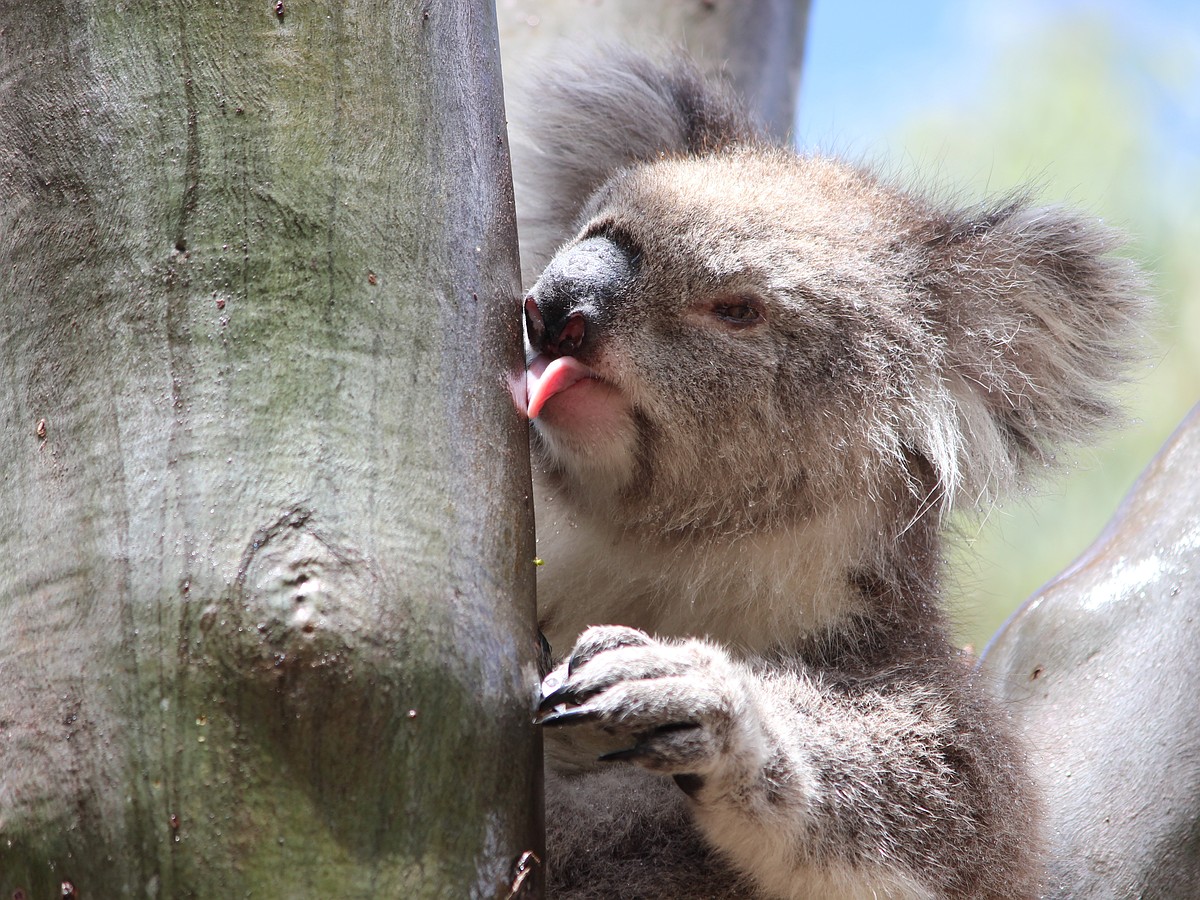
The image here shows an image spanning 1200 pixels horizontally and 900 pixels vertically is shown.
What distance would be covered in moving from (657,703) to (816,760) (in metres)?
0.51

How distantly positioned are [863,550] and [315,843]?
1523 mm

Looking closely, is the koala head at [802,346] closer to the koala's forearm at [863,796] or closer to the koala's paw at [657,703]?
the koala's forearm at [863,796]

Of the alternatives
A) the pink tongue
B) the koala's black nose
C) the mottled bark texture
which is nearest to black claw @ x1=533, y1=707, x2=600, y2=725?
the pink tongue

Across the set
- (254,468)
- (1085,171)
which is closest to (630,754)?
(254,468)

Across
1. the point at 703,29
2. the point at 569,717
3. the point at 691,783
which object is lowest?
the point at 691,783

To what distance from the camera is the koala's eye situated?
2.48 m

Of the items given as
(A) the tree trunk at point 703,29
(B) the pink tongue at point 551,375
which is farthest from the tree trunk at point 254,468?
(A) the tree trunk at point 703,29

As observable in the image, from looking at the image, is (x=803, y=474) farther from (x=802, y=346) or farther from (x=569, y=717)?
(x=569, y=717)

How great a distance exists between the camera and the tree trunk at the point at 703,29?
421 centimetres

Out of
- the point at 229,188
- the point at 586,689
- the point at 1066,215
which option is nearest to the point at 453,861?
the point at 586,689

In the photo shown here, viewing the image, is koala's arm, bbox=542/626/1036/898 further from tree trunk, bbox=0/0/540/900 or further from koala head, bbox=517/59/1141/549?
koala head, bbox=517/59/1141/549

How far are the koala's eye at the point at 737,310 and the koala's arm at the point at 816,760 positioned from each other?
0.71m

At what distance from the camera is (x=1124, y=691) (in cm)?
293

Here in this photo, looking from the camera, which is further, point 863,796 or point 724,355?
point 724,355
